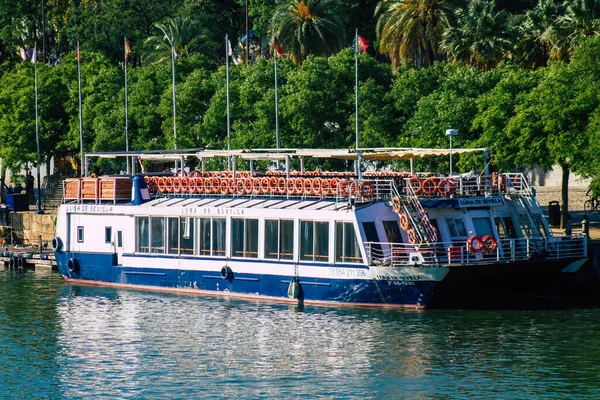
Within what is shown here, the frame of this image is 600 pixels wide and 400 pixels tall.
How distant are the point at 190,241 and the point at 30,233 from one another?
22.9 metres

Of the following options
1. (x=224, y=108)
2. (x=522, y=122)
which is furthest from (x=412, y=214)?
(x=224, y=108)

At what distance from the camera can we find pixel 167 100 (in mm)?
77938

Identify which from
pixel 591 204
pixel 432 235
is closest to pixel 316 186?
pixel 432 235

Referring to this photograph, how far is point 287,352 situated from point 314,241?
8.30m

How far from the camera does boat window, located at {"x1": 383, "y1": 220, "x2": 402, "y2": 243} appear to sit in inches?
1887

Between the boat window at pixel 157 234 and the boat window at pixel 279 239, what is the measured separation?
18.2ft

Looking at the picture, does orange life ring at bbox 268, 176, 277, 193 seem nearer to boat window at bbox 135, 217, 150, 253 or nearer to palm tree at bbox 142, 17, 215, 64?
boat window at bbox 135, 217, 150, 253

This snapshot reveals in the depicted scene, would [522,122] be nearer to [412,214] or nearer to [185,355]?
[412,214]

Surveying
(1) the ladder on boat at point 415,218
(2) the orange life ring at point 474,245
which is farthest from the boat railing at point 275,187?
(2) the orange life ring at point 474,245

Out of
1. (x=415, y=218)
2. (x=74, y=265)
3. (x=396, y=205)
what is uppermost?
(x=396, y=205)

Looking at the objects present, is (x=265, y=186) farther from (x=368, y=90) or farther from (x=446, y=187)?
(x=368, y=90)

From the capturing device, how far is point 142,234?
181ft

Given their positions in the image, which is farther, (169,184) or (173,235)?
(169,184)

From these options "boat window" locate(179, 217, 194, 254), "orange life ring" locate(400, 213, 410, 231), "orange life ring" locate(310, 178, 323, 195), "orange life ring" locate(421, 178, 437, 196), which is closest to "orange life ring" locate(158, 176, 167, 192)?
"boat window" locate(179, 217, 194, 254)
